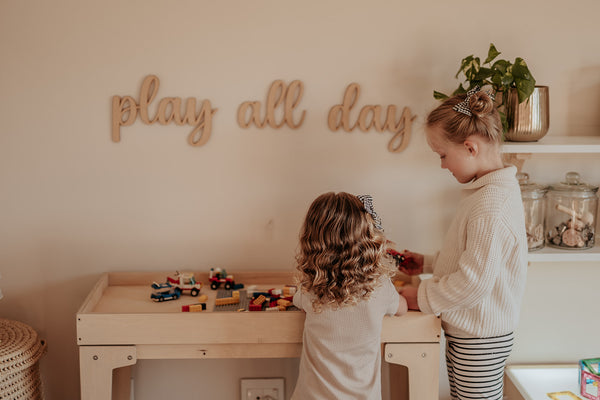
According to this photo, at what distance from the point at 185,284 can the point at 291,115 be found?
0.70 m

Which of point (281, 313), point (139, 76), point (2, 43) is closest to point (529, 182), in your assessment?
point (281, 313)

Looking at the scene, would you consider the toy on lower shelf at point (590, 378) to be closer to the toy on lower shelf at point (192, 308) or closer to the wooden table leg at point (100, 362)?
the toy on lower shelf at point (192, 308)

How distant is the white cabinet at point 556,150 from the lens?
1.91 m

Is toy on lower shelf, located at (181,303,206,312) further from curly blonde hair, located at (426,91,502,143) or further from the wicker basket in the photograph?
curly blonde hair, located at (426,91,502,143)

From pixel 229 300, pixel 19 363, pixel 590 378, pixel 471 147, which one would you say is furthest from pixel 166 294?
pixel 590 378

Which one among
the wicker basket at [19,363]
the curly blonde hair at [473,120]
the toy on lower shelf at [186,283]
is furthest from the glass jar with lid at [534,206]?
the wicker basket at [19,363]

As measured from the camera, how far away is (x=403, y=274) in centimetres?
210

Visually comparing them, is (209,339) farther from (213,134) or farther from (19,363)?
(213,134)

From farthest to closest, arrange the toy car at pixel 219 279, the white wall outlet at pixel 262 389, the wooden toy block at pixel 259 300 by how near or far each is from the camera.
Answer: the white wall outlet at pixel 262 389, the toy car at pixel 219 279, the wooden toy block at pixel 259 300

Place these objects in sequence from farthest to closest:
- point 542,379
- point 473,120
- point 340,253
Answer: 1. point 542,379
2. point 473,120
3. point 340,253

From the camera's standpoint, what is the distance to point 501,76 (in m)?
1.90

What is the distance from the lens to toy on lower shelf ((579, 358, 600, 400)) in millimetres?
2088

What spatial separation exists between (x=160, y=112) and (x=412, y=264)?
104cm

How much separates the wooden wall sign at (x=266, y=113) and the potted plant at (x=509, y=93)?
0.22 m
